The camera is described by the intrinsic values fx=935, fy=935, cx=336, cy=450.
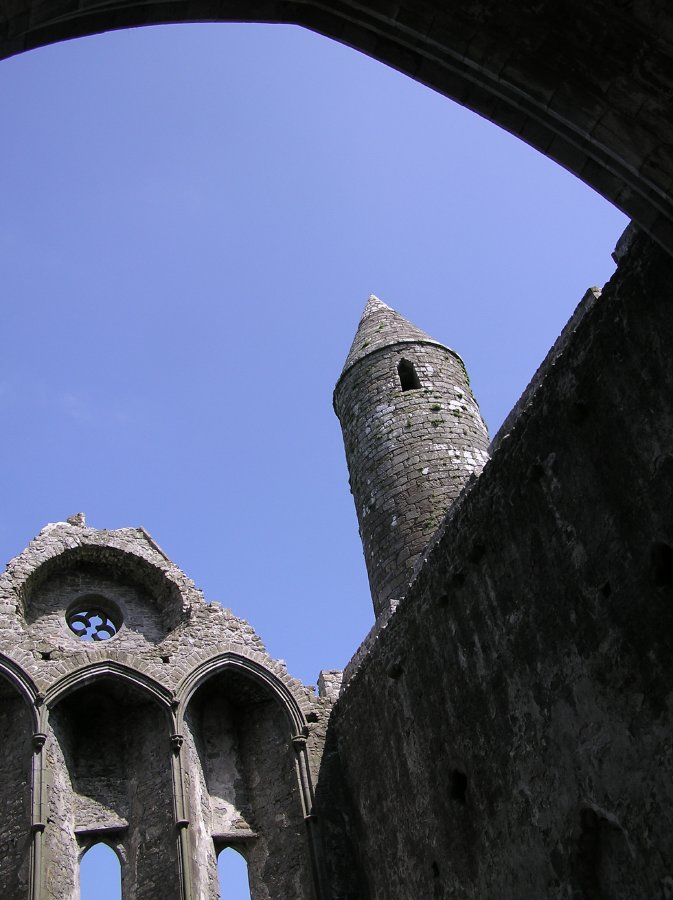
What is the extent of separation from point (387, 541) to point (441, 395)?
2330 mm

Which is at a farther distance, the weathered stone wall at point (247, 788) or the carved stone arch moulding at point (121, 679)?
the carved stone arch moulding at point (121, 679)

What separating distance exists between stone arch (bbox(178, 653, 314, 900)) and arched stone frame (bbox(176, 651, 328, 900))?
12mm

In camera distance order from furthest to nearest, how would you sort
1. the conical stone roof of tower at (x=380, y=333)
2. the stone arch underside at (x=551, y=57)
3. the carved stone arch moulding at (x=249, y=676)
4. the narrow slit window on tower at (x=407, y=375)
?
the conical stone roof of tower at (x=380, y=333)
the narrow slit window on tower at (x=407, y=375)
the carved stone arch moulding at (x=249, y=676)
the stone arch underside at (x=551, y=57)

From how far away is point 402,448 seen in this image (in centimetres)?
1151

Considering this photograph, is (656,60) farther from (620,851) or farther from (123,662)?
(123,662)

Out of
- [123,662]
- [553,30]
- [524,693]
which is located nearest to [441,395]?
[123,662]

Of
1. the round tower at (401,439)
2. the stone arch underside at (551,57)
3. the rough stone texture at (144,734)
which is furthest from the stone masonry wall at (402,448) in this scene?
the stone arch underside at (551,57)

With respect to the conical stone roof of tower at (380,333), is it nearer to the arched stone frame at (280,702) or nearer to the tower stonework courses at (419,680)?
the tower stonework courses at (419,680)

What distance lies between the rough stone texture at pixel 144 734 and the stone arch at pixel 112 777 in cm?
2

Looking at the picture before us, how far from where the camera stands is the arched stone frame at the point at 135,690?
32.4ft

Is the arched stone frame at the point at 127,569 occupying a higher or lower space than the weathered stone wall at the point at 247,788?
higher

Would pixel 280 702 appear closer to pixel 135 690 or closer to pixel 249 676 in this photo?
pixel 249 676

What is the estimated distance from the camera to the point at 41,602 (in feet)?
37.8

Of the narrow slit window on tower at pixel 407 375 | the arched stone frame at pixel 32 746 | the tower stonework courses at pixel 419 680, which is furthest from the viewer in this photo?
the narrow slit window on tower at pixel 407 375
